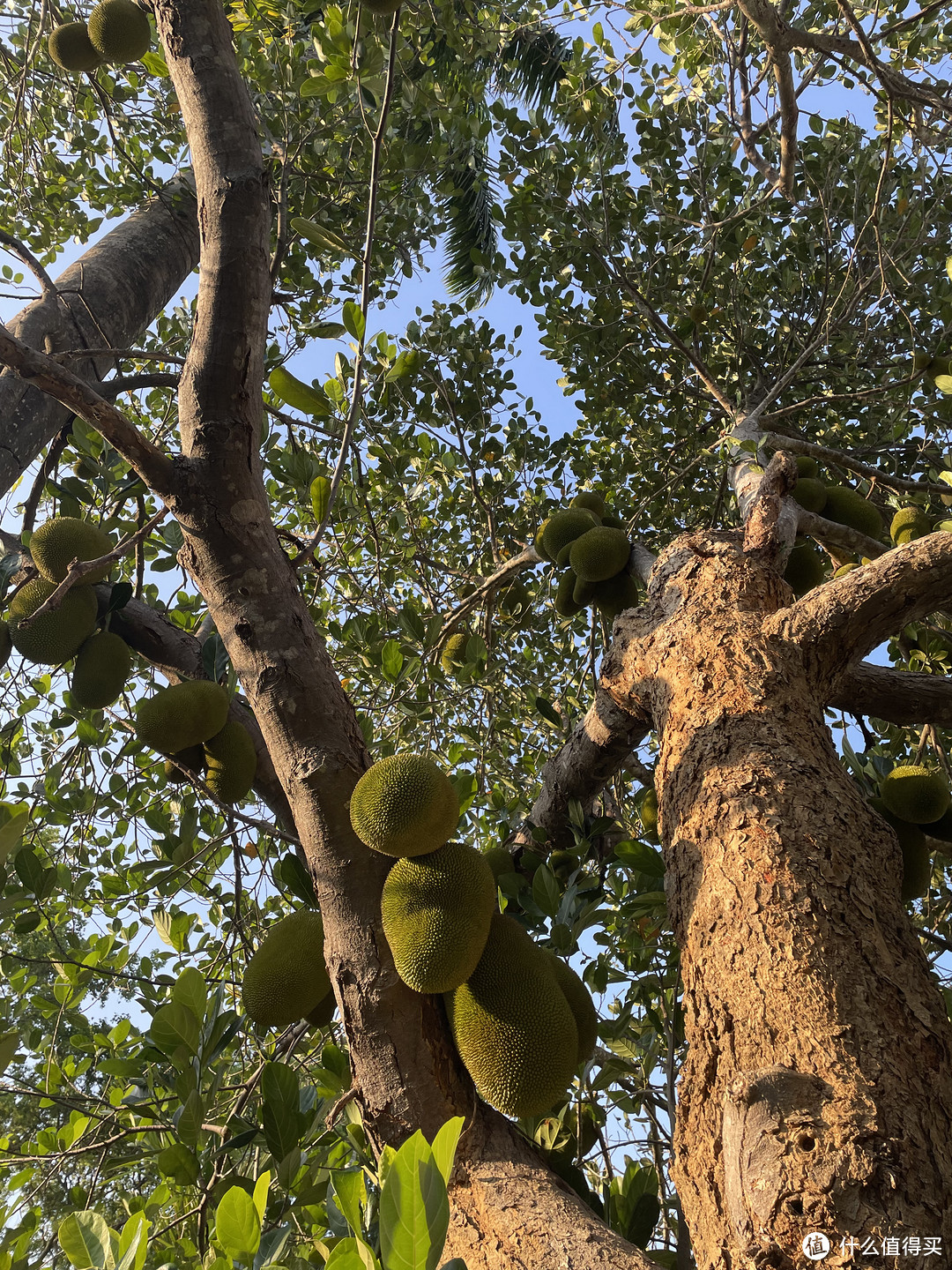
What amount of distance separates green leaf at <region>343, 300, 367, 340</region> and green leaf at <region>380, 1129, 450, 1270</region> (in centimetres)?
124

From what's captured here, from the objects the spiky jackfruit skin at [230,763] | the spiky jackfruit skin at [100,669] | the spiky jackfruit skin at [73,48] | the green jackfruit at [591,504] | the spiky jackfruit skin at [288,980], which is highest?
the spiky jackfruit skin at [73,48]

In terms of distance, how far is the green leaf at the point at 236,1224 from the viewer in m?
0.73

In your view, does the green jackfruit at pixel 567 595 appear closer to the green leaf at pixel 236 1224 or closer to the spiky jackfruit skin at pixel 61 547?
the spiky jackfruit skin at pixel 61 547

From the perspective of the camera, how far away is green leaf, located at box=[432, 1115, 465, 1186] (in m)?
0.58

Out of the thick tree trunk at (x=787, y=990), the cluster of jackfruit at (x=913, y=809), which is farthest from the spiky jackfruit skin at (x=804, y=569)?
the thick tree trunk at (x=787, y=990)

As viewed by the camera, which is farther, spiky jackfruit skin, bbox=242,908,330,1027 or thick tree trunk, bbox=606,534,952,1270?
spiky jackfruit skin, bbox=242,908,330,1027

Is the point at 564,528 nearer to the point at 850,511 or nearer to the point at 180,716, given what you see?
the point at 850,511

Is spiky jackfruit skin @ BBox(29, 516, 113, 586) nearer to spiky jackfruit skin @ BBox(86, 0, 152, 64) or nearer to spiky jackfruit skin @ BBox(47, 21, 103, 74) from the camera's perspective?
spiky jackfruit skin @ BBox(86, 0, 152, 64)

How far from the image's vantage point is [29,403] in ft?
6.70

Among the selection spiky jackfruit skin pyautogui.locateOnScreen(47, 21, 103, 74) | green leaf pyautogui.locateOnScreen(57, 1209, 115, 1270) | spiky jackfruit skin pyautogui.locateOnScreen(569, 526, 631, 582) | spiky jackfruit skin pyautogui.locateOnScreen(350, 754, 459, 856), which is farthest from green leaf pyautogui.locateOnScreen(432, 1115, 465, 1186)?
spiky jackfruit skin pyautogui.locateOnScreen(47, 21, 103, 74)

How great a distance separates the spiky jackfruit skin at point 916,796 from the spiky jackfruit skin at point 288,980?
102cm

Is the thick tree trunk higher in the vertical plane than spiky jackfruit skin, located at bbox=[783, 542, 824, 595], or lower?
lower

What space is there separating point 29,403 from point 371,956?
5.70 ft

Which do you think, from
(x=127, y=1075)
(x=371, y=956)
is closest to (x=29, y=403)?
(x=127, y=1075)
